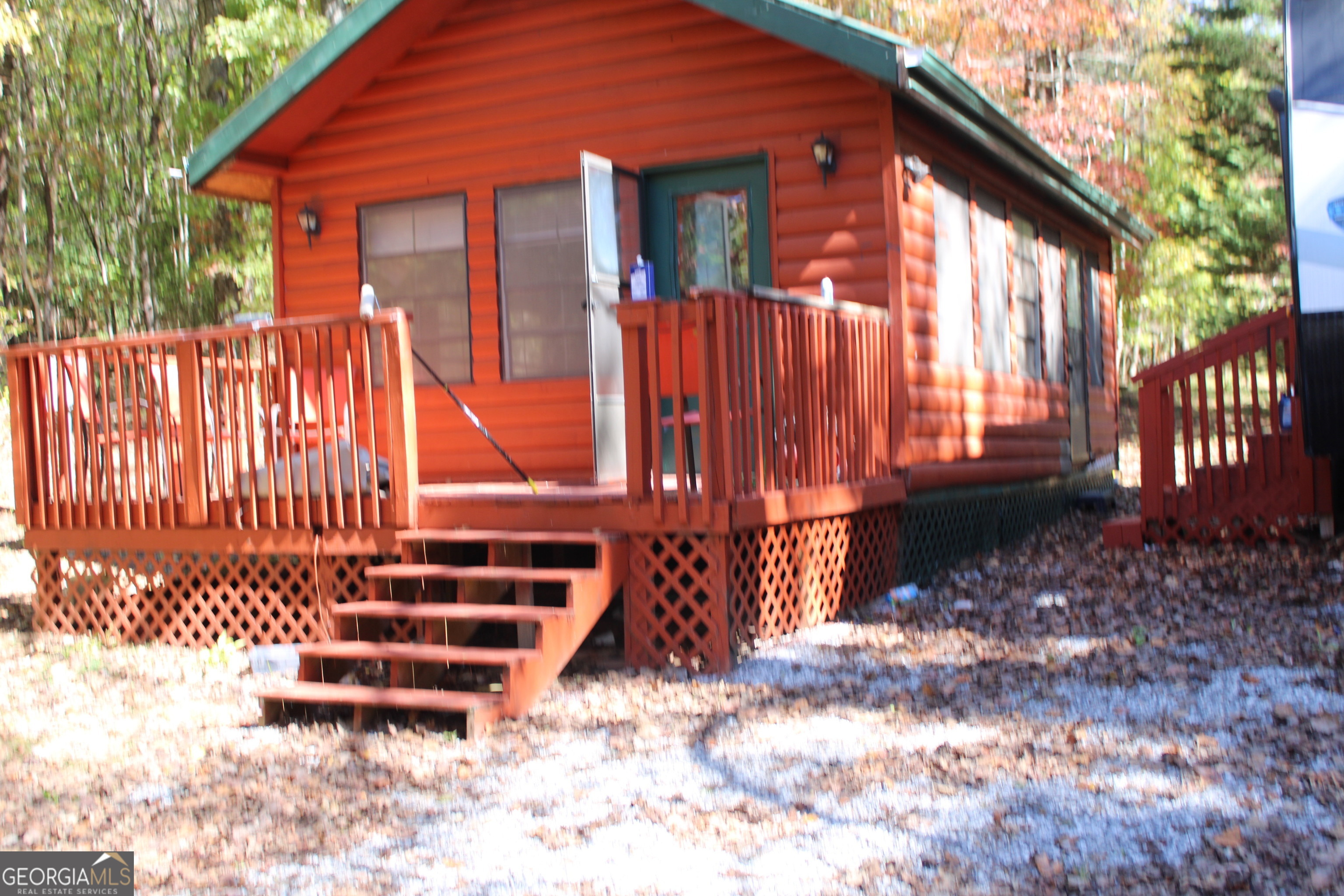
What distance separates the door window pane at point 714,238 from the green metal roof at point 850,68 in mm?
1142

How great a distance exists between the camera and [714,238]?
25.9 ft

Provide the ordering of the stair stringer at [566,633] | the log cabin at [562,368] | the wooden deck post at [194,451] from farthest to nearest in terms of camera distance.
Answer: the wooden deck post at [194,451] < the log cabin at [562,368] < the stair stringer at [566,633]

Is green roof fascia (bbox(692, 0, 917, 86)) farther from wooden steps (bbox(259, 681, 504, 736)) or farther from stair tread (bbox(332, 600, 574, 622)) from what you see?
wooden steps (bbox(259, 681, 504, 736))

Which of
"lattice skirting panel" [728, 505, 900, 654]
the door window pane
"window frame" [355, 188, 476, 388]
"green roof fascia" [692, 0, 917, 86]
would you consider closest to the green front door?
the door window pane

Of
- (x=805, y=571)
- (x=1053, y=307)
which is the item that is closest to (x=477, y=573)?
(x=805, y=571)

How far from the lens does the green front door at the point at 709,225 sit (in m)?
7.71

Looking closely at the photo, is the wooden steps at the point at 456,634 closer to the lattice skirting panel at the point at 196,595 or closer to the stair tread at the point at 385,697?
the stair tread at the point at 385,697

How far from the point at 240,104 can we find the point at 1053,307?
10.7 metres

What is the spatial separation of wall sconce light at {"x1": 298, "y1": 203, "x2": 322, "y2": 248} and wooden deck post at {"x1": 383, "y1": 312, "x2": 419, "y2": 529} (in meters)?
3.28

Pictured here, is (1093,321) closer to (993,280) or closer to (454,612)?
(993,280)

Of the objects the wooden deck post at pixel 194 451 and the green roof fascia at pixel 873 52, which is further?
the wooden deck post at pixel 194 451

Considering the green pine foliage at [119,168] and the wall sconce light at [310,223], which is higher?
the green pine foliage at [119,168]

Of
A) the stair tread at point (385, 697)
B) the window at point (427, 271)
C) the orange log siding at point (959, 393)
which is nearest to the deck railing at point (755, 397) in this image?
the orange log siding at point (959, 393)

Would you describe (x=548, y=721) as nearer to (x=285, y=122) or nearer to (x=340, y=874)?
(x=340, y=874)
